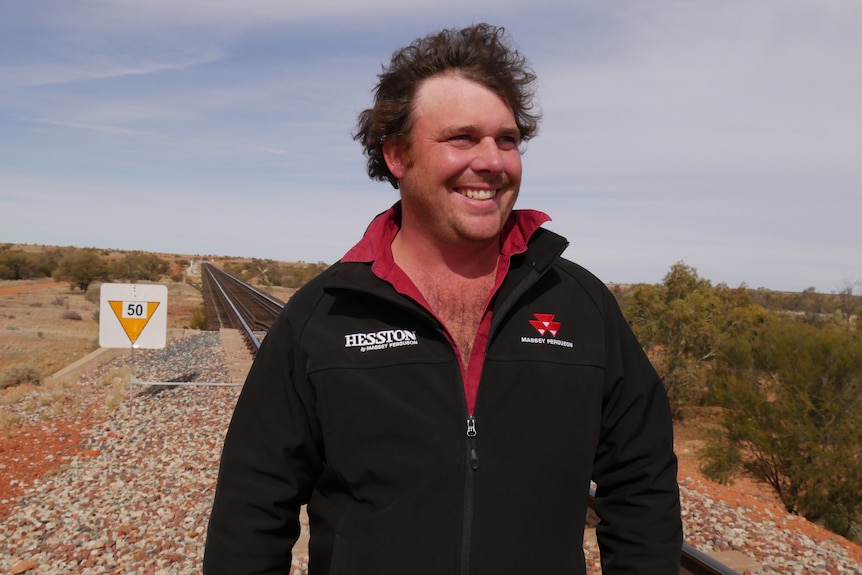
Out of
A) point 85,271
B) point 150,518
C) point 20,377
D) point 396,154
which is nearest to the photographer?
point 396,154

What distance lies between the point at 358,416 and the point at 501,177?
862mm

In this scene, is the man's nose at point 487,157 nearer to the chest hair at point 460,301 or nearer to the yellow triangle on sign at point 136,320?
the chest hair at point 460,301

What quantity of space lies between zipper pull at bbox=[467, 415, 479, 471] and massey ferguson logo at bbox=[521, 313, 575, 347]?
0.30m

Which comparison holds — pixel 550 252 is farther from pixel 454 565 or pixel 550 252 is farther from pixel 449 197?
pixel 454 565

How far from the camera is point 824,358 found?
11.0 meters

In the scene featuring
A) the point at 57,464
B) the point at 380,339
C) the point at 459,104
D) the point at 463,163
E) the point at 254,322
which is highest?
the point at 459,104

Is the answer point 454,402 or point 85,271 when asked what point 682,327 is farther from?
point 85,271

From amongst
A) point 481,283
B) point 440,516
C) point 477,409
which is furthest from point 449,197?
point 440,516

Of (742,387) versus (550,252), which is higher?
(550,252)

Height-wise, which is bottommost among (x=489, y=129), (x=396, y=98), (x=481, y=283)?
(x=481, y=283)

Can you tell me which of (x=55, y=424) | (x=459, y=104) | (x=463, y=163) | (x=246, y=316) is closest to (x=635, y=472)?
(x=463, y=163)

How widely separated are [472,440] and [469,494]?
0.48 ft

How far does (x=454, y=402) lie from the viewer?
192 cm

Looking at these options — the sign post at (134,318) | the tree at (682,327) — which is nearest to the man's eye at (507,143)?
the sign post at (134,318)
